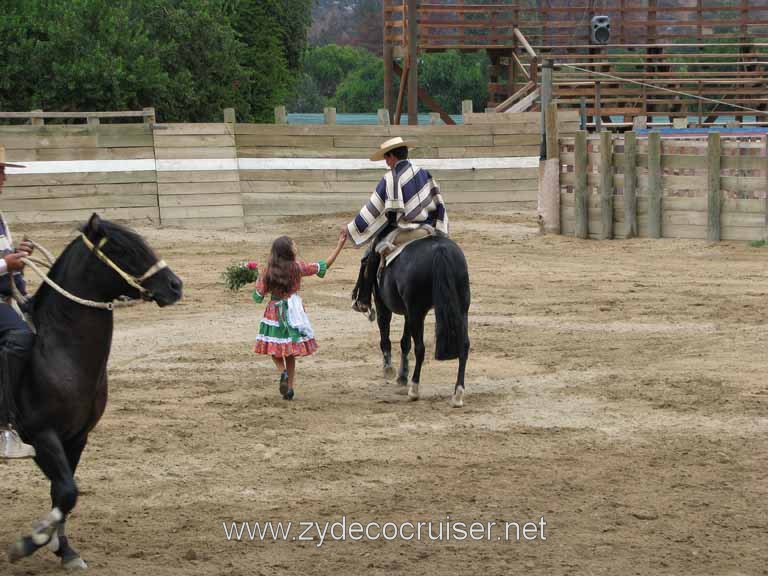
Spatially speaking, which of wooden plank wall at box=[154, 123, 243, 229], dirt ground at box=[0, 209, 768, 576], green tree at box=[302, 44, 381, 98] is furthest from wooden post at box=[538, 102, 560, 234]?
green tree at box=[302, 44, 381, 98]

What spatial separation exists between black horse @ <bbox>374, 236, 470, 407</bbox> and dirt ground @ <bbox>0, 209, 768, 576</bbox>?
0.46 metres

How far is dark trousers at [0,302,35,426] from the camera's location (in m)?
6.55

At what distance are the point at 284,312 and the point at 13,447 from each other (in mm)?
3718

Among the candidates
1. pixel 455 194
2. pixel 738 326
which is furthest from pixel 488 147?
pixel 738 326

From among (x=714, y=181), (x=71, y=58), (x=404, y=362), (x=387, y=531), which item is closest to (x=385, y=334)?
(x=404, y=362)

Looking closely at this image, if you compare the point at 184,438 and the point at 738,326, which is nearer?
the point at 184,438

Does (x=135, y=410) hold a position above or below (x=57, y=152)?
below

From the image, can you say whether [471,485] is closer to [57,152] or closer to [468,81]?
[57,152]

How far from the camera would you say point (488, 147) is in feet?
81.3

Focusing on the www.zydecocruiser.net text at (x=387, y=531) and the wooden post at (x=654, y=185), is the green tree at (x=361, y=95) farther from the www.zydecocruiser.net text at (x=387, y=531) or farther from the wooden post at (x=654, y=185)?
the www.zydecocruiser.net text at (x=387, y=531)

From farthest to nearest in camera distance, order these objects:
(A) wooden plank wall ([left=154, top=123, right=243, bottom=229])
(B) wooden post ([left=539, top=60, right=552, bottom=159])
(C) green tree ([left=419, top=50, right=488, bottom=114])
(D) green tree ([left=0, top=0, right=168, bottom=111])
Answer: (C) green tree ([left=419, top=50, right=488, bottom=114]), (D) green tree ([left=0, top=0, right=168, bottom=111]), (A) wooden plank wall ([left=154, top=123, right=243, bottom=229]), (B) wooden post ([left=539, top=60, right=552, bottom=159])

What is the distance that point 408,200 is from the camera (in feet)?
34.7

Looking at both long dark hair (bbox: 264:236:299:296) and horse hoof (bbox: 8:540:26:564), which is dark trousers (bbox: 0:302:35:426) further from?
long dark hair (bbox: 264:236:299:296)

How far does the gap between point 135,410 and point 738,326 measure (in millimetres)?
6378
